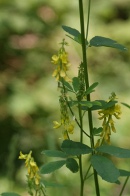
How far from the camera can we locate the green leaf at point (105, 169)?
2.72 feet

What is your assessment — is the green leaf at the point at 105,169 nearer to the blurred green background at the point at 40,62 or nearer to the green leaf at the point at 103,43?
the green leaf at the point at 103,43

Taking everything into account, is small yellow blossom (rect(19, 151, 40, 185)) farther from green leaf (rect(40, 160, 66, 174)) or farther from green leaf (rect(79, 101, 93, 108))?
green leaf (rect(79, 101, 93, 108))

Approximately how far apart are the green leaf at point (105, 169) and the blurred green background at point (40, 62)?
1.91 m

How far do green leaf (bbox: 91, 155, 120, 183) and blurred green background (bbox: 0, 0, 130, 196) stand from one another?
1911 millimetres

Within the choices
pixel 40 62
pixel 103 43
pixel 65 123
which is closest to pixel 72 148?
pixel 65 123

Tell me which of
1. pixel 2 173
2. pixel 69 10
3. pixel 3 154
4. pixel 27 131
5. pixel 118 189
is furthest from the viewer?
pixel 69 10

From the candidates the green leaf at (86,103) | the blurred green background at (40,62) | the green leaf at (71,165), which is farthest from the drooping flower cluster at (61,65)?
the blurred green background at (40,62)

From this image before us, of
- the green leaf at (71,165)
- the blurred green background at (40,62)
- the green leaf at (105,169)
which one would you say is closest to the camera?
the green leaf at (105,169)

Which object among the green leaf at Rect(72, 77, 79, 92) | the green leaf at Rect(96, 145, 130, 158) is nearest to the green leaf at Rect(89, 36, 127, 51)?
the green leaf at Rect(72, 77, 79, 92)

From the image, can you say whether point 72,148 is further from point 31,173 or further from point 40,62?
point 40,62

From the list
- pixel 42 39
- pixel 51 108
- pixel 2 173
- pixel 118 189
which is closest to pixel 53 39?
pixel 42 39

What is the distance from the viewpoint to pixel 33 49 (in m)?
3.21

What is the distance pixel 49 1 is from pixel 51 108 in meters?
0.72

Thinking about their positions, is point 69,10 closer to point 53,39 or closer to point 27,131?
point 53,39
